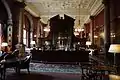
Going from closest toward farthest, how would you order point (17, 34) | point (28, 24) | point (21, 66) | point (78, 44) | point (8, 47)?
1. point (21, 66)
2. point (8, 47)
3. point (17, 34)
4. point (78, 44)
5. point (28, 24)

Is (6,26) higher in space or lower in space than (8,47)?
higher

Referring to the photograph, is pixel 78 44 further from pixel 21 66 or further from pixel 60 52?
pixel 21 66

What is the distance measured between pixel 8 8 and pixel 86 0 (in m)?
6.00

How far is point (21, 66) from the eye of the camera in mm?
8914

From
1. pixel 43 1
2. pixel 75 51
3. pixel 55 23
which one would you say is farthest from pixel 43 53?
pixel 43 1

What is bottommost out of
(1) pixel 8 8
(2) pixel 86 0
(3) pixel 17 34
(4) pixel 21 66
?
(4) pixel 21 66

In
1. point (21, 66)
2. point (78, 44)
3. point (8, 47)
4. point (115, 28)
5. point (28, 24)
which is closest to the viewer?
point (21, 66)

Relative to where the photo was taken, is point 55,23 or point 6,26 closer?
point 6,26

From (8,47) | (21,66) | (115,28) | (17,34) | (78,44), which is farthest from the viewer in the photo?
(78,44)

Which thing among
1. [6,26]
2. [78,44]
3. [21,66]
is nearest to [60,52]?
[78,44]

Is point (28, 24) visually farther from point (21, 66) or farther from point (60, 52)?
point (21, 66)

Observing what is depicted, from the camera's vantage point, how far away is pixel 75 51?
14.2m

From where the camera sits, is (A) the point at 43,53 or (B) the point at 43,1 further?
(B) the point at 43,1

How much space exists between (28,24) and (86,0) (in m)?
6.65
